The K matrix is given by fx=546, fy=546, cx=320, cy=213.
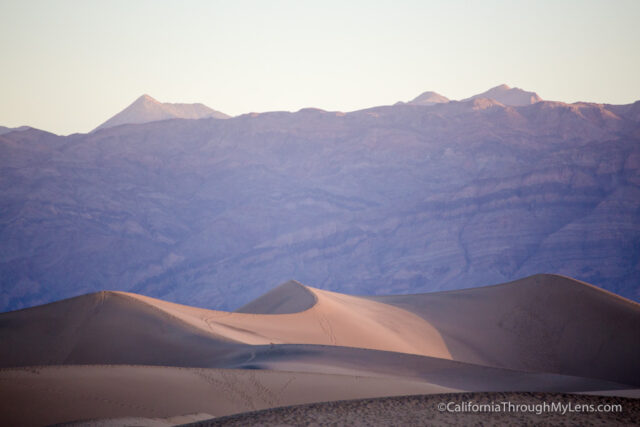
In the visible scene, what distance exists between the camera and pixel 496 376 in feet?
41.7

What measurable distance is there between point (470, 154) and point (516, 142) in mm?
8759

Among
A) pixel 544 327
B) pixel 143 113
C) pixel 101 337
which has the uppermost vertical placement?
pixel 143 113

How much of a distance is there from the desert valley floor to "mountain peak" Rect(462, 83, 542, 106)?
157 m

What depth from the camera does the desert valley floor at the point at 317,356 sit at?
643 cm

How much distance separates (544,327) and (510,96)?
16622 centimetres

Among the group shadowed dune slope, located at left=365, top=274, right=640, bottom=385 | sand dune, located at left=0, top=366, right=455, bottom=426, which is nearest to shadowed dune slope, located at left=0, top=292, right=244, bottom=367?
sand dune, located at left=0, top=366, right=455, bottom=426

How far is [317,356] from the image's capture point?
1270 cm

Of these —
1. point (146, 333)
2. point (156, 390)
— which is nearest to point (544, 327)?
point (146, 333)

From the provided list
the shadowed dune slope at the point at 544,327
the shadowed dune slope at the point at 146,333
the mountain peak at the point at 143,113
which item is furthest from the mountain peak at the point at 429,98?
the shadowed dune slope at the point at 146,333

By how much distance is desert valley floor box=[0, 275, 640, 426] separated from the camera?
643 centimetres

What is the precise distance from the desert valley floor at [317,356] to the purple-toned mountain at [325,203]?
47.1 meters

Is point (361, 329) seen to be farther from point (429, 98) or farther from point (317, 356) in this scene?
point (429, 98)

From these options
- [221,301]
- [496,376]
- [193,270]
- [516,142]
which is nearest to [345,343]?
[496,376]

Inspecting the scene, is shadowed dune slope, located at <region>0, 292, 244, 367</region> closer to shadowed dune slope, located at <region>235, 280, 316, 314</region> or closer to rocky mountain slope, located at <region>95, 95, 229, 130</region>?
shadowed dune slope, located at <region>235, 280, 316, 314</region>
